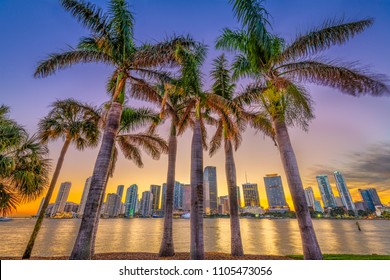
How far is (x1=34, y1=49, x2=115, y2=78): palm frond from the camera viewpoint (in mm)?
9562

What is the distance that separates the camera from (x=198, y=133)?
395 inches

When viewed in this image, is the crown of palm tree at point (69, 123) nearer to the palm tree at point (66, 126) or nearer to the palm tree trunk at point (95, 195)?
the palm tree at point (66, 126)

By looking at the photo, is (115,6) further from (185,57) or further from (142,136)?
(142,136)

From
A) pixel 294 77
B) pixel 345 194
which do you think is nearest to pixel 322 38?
pixel 294 77

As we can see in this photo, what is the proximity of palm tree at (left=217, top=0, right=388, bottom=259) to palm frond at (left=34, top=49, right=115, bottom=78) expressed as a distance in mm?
6854

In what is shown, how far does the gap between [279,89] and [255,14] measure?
3286 millimetres

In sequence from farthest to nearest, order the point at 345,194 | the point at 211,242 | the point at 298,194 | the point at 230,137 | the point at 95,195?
1. the point at 345,194
2. the point at 211,242
3. the point at 230,137
4. the point at 298,194
5. the point at 95,195

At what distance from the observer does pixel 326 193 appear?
6570 inches

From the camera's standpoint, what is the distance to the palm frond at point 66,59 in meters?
9.56

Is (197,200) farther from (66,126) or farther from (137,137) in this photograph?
(66,126)

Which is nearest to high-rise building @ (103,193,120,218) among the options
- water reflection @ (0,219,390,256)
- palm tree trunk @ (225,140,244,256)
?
water reflection @ (0,219,390,256)

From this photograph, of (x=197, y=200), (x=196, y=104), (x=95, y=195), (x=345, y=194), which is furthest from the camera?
(x=345, y=194)

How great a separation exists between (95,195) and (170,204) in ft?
18.6
